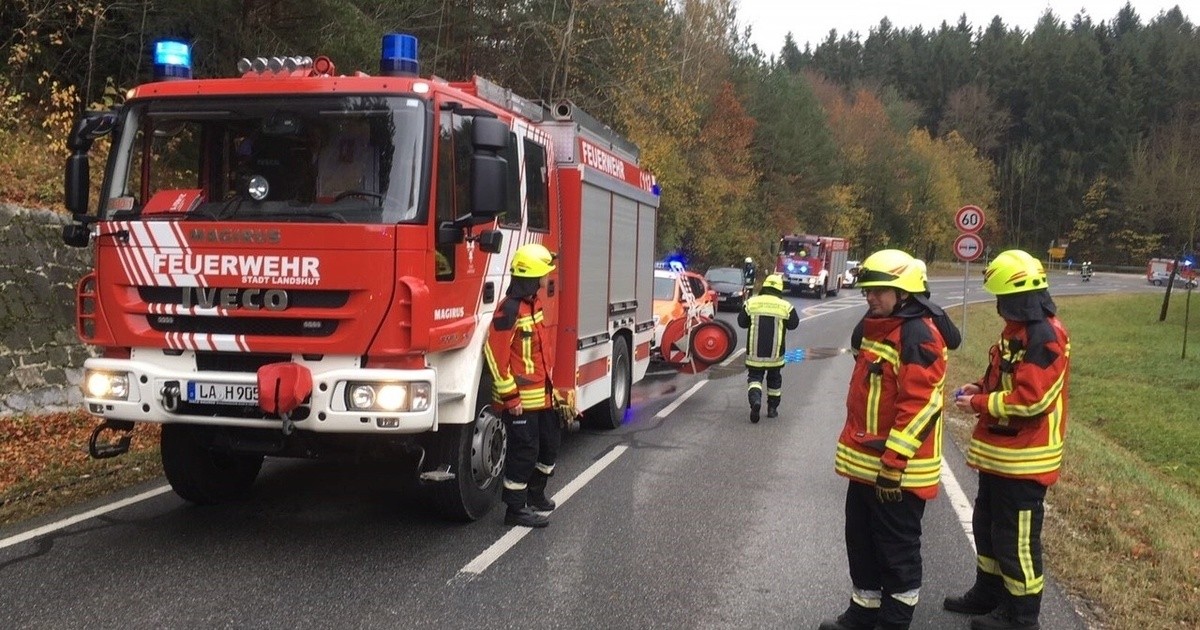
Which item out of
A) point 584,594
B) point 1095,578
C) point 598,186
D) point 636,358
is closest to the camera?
point 584,594

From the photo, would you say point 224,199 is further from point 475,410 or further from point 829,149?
point 829,149

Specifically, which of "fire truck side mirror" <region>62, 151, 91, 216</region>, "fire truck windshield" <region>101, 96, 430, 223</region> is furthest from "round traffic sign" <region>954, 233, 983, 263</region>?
"fire truck side mirror" <region>62, 151, 91, 216</region>

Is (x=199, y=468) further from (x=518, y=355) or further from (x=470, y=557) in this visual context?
(x=518, y=355)

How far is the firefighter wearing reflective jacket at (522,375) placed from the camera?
549 cm

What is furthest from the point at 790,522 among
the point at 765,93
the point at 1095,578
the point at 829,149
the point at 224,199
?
the point at 829,149

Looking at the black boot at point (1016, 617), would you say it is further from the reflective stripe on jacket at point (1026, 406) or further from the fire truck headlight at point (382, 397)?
the fire truck headlight at point (382, 397)

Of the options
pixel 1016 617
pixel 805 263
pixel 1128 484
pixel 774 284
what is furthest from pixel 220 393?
pixel 805 263

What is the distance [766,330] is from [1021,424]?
242 inches

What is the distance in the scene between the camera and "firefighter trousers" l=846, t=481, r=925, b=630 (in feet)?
A: 12.8

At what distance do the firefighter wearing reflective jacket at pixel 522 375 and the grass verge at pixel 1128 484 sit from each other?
10.1 feet

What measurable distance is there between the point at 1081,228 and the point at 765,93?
57.9 metres

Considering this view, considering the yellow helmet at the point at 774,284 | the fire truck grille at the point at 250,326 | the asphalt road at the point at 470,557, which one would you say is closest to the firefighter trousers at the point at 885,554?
the asphalt road at the point at 470,557

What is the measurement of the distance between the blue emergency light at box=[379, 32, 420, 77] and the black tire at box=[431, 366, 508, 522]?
184 centimetres

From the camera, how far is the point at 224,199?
5129mm
